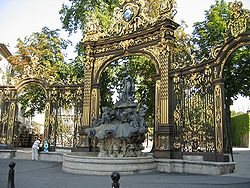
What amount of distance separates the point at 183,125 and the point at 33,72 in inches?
363

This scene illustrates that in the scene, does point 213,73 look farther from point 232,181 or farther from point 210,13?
point 210,13

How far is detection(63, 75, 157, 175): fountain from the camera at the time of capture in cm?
912

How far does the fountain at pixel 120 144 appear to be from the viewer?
359 inches

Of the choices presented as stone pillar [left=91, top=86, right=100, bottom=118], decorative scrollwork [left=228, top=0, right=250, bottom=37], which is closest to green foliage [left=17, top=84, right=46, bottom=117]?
stone pillar [left=91, top=86, right=100, bottom=118]

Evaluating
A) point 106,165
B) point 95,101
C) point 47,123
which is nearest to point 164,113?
point 106,165

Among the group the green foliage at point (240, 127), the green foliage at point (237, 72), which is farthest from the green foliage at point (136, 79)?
the green foliage at point (240, 127)

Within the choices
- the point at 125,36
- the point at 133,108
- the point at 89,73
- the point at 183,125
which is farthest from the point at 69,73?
the point at 183,125

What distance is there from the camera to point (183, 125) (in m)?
11.2

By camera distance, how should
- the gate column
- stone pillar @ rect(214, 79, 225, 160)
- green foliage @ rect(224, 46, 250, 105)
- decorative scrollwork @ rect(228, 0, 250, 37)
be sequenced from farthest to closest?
green foliage @ rect(224, 46, 250, 105) < the gate column < stone pillar @ rect(214, 79, 225, 160) < decorative scrollwork @ rect(228, 0, 250, 37)

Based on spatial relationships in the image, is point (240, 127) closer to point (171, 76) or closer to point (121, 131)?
point (171, 76)

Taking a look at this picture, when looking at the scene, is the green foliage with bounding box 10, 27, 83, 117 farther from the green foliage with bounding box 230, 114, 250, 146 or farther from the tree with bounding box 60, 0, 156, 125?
the green foliage with bounding box 230, 114, 250, 146

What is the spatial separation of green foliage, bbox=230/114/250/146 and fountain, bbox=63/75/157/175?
18155 millimetres

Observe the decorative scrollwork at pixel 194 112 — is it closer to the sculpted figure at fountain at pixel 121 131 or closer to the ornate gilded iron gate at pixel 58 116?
the sculpted figure at fountain at pixel 121 131

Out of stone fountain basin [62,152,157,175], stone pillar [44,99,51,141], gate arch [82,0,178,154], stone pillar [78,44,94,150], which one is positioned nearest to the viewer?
stone fountain basin [62,152,157,175]
